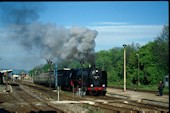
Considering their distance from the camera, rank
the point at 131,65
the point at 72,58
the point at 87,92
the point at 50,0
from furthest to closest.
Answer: the point at 131,65 → the point at 72,58 → the point at 87,92 → the point at 50,0

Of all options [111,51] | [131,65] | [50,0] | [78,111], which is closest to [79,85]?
[78,111]

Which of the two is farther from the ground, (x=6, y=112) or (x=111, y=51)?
(x=111, y=51)

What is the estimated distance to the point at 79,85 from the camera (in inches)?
1378

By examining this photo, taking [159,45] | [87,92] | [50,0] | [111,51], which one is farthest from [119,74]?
[50,0]

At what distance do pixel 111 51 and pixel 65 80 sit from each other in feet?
320

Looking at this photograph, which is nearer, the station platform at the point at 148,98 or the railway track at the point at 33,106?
the railway track at the point at 33,106

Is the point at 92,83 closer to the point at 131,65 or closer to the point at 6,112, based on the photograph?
the point at 6,112

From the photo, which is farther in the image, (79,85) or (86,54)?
(86,54)

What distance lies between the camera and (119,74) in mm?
81875

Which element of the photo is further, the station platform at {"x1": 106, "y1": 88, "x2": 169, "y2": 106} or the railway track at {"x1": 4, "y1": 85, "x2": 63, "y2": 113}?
Answer: the station platform at {"x1": 106, "y1": 88, "x2": 169, "y2": 106}

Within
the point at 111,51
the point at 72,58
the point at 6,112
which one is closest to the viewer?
the point at 6,112

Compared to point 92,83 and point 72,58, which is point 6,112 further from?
point 72,58

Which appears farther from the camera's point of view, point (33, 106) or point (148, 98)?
point (148, 98)

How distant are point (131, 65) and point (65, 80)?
1499 inches
